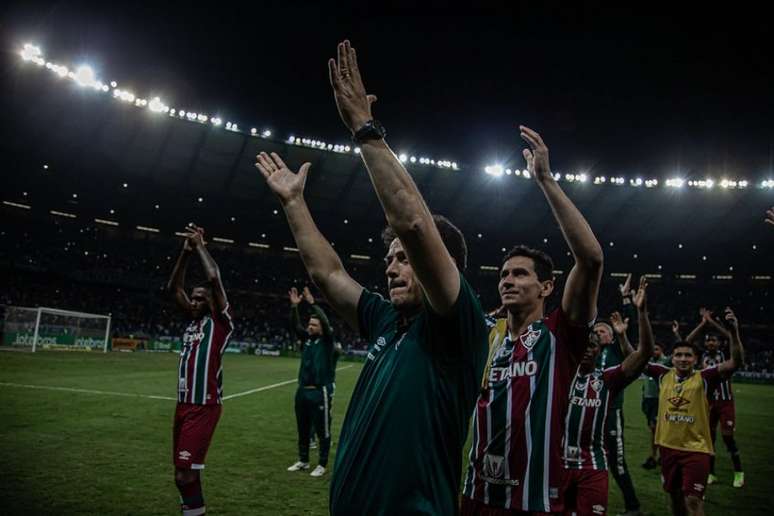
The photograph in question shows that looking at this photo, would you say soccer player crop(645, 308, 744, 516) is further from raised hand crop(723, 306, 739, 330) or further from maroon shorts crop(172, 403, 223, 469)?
maroon shorts crop(172, 403, 223, 469)

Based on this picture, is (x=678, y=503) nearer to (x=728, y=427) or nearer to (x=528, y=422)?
(x=528, y=422)

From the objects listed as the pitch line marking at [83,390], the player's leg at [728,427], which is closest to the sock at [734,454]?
the player's leg at [728,427]

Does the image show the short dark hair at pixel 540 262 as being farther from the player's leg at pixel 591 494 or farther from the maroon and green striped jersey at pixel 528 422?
the player's leg at pixel 591 494

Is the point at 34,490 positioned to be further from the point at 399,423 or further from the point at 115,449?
the point at 399,423

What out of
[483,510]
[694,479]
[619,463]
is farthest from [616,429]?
[483,510]

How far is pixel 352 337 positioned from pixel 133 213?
23.8 m

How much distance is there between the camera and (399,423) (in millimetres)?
2080

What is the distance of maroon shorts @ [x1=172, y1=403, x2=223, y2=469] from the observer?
210 inches

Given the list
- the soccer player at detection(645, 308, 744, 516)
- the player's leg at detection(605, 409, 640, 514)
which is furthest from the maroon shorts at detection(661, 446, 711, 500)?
the player's leg at detection(605, 409, 640, 514)

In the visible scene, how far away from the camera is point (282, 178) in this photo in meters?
3.05

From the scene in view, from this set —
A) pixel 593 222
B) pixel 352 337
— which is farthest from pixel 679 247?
pixel 352 337

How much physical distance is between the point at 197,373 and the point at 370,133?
15.1 feet

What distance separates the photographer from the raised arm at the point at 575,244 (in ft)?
9.68

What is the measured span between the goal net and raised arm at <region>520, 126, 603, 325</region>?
33.8 metres
